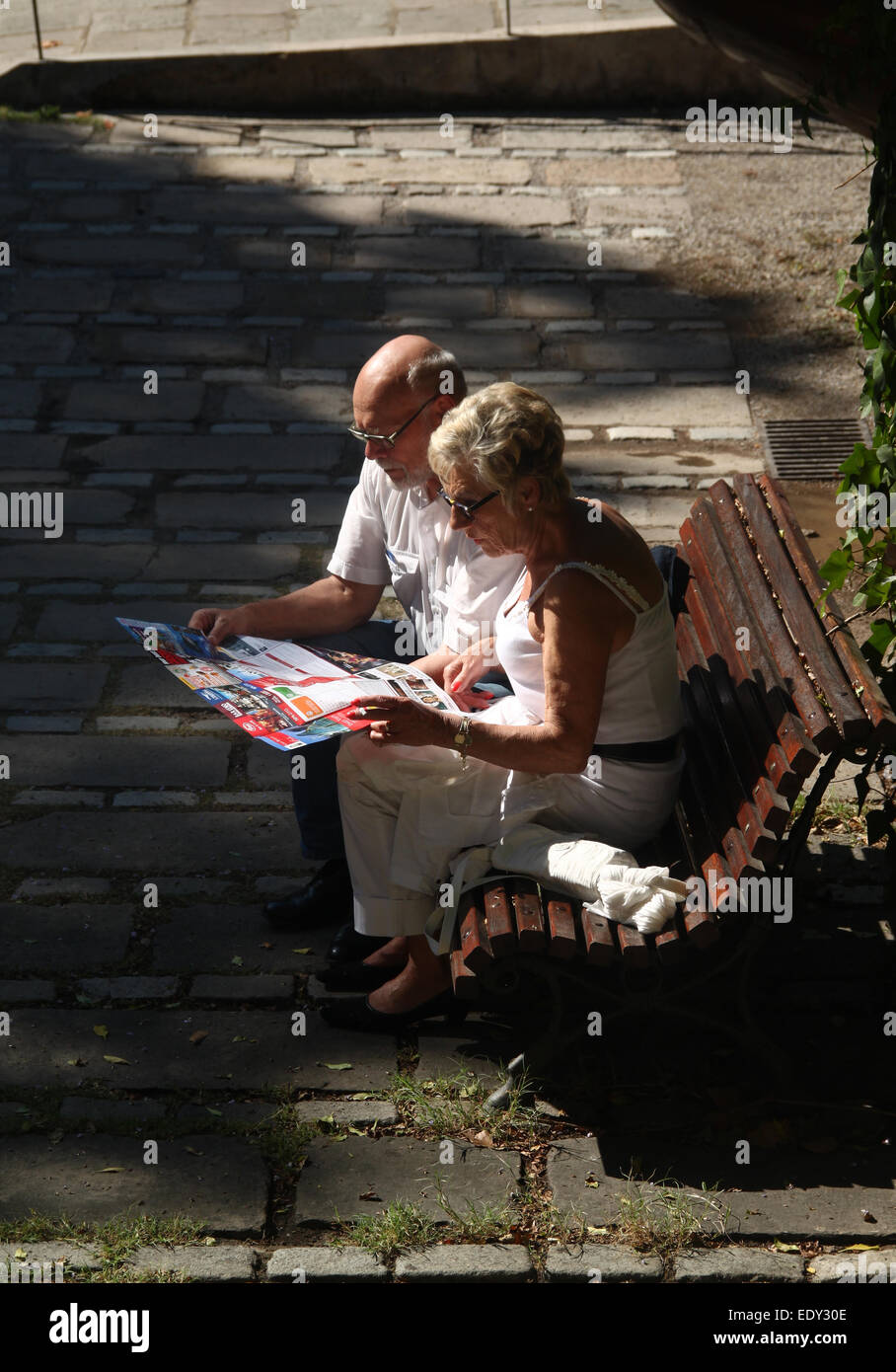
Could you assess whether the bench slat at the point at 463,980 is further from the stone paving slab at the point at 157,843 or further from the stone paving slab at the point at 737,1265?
the stone paving slab at the point at 157,843

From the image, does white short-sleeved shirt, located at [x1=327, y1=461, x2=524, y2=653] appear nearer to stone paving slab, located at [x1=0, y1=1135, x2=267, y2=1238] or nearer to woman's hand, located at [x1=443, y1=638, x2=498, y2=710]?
woman's hand, located at [x1=443, y1=638, x2=498, y2=710]

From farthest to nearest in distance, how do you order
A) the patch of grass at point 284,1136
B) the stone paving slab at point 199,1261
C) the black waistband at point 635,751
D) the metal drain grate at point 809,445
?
the metal drain grate at point 809,445
the black waistband at point 635,751
the patch of grass at point 284,1136
the stone paving slab at point 199,1261

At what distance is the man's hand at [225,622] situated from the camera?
411 cm

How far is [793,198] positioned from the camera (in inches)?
357

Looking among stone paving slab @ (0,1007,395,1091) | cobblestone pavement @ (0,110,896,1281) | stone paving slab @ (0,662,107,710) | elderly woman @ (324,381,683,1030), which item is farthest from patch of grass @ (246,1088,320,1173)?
stone paving slab @ (0,662,107,710)

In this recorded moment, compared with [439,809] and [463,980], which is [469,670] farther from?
[463,980]

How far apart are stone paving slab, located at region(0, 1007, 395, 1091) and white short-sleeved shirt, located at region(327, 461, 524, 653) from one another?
113 cm

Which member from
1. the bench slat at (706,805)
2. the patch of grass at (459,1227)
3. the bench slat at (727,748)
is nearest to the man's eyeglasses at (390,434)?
the bench slat at (727,748)

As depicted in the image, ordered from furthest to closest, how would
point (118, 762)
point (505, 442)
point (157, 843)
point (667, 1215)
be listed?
point (118, 762)
point (157, 843)
point (505, 442)
point (667, 1215)

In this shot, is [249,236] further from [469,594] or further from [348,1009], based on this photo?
[348,1009]

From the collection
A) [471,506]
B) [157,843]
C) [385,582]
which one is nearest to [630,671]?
[471,506]

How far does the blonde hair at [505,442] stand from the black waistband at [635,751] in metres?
0.60

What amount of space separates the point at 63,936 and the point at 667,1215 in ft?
6.05

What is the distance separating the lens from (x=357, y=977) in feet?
12.9
